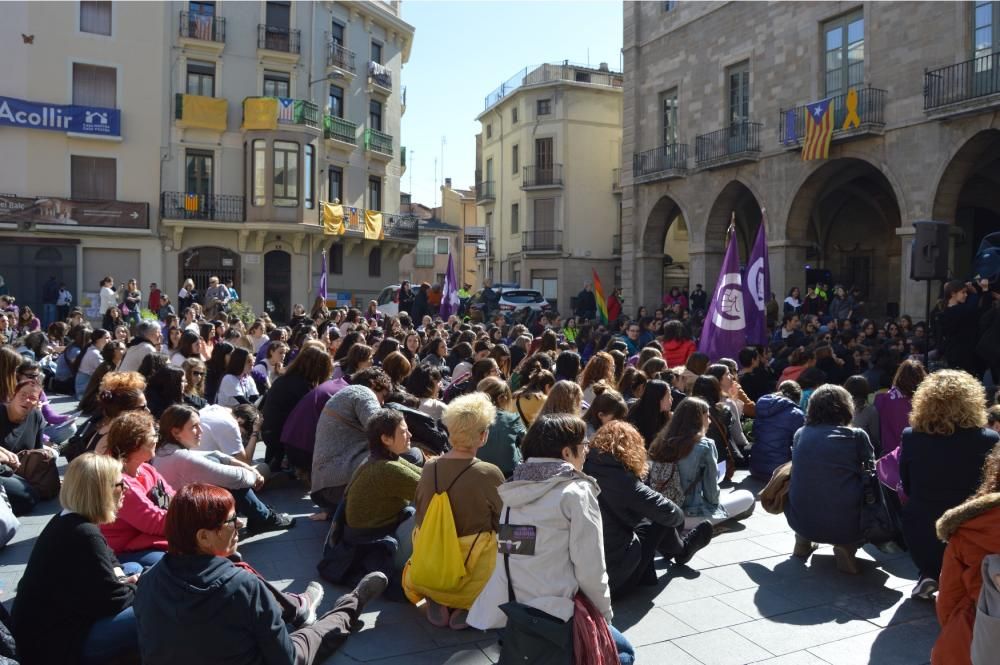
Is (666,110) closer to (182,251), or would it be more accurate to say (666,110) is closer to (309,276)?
(309,276)

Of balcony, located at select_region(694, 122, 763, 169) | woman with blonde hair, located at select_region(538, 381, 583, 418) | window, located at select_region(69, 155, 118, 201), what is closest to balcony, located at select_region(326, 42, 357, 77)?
window, located at select_region(69, 155, 118, 201)

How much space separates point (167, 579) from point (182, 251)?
3018cm

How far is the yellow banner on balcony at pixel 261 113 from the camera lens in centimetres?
3167

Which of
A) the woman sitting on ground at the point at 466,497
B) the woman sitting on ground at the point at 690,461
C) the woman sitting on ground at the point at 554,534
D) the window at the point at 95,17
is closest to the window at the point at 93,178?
the window at the point at 95,17

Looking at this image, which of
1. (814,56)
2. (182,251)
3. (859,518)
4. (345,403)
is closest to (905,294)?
(814,56)

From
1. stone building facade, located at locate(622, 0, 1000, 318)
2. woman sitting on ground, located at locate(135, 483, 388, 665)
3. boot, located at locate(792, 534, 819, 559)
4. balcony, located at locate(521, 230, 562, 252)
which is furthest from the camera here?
balcony, located at locate(521, 230, 562, 252)

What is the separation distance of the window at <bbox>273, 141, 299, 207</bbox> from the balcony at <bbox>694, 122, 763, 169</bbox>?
15317 mm

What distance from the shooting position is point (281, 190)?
3241 centimetres

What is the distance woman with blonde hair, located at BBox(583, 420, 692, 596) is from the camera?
5062 mm

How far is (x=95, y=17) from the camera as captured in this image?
3020cm

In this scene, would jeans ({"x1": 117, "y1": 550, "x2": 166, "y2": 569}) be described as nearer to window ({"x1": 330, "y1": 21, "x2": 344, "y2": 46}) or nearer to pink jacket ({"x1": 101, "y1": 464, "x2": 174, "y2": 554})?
pink jacket ({"x1": 101, "y1": 464, "x2": 174, "y2": 554})

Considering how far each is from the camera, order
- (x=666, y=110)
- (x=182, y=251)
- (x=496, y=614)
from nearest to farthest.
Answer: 1. (x=496, y=614)
2. (x=666, y=110)
3. (x=182, y=251)

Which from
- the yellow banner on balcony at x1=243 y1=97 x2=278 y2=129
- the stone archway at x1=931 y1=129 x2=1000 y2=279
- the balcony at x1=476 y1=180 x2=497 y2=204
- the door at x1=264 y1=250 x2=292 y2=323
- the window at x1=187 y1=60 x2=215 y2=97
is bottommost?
the door at x1=264 y1=250 x2=292 y2=323

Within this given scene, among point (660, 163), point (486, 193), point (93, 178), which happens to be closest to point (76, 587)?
point (660, 163)
